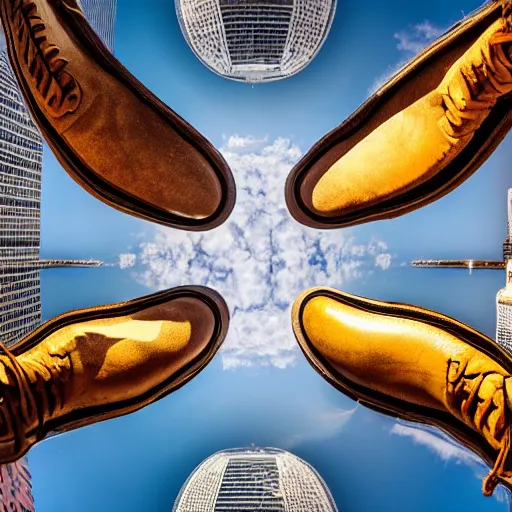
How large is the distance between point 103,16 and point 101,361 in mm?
931

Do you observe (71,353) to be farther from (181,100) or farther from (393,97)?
(393,97)

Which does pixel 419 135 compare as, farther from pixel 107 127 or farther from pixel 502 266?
pixel 107 127

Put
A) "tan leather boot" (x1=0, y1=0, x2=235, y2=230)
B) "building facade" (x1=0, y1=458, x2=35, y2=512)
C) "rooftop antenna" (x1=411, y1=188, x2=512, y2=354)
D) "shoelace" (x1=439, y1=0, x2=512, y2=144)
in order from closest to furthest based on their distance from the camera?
1. "shoelace" (x1=439, y1=0, x2=512, y2=144)
2. "tan leather boot" (x1=0, y1=0, x2=235, y2=230)
3. "building facade" (x1=0, y1=458, x2=35, y2=512)
4. "rooftop antenna" (x1=411, y1=188, x2=512, y2=354)

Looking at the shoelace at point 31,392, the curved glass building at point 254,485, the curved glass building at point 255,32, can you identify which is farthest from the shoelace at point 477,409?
the curved glass building at point 255,32

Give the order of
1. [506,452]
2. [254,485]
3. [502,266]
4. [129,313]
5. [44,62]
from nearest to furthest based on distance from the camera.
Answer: [506,452] → [44,62] → [129,313] → [502,266] → [254,485]

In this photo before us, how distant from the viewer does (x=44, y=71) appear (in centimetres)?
87

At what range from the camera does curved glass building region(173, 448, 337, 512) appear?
1213mm

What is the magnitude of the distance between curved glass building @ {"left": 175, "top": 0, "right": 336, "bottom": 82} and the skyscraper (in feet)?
0.60

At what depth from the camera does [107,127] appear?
962 millimetres

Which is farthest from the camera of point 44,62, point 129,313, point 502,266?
point 502,266

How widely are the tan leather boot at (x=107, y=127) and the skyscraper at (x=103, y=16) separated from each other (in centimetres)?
13

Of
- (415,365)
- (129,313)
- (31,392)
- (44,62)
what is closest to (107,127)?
(44,62)

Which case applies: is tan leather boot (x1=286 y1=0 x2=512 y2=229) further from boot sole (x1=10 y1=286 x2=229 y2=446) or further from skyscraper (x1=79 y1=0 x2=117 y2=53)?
skyscraper (x1=79 y1=0 x2=117 y2=53)

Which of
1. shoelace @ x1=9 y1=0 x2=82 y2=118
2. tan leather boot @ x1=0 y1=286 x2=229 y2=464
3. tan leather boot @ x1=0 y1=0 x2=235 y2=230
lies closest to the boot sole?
tan leather boot @ x1=0 y1=286 x2=229 y2=464
